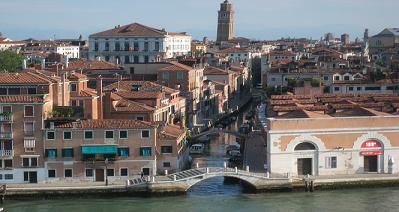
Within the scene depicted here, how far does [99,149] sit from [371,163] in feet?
25.2

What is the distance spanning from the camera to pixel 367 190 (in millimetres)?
21922

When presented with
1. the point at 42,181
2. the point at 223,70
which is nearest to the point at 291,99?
the point at 42,181

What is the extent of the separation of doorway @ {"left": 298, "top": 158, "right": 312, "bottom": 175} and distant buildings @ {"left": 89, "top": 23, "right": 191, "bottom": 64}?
115 ft

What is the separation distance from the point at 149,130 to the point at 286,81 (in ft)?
78.0

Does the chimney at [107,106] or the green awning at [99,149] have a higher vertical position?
the chimney at [107,106]

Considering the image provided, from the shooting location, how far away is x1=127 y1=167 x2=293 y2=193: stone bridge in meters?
21.5

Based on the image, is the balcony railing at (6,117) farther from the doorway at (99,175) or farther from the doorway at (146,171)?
the doorway at (146,171)

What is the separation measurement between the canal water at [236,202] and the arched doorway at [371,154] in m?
1.20

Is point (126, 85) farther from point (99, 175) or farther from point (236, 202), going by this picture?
point (236, 202)

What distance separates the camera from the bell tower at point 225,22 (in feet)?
329


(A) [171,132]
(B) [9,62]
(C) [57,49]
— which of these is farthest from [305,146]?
(C) [57,49]

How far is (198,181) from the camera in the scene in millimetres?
21922

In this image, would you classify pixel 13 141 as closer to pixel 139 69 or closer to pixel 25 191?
pixel 25 191

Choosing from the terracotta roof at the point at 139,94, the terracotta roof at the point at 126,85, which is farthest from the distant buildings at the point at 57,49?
the terracotta roof at the point at 139,94
